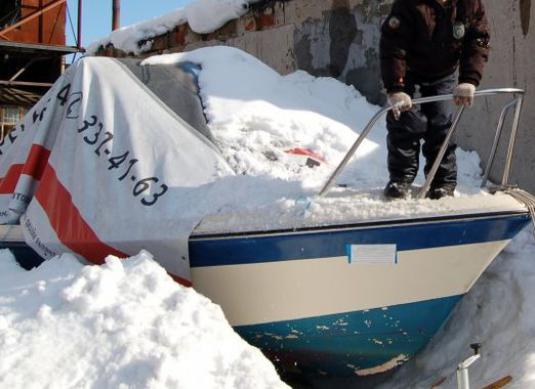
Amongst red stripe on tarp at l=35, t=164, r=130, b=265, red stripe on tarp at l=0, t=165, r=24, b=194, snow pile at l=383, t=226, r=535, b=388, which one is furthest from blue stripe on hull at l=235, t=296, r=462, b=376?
red stripe on tarp at l=0, t=165, r=24, b=194

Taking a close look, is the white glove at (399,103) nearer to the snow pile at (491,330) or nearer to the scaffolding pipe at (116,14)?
the snow pile at (491,330)

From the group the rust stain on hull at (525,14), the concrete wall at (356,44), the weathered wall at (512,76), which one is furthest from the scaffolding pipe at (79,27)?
the rust stain on hull at (525,14)

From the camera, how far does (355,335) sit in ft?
10.9

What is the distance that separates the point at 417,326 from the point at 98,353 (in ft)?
5.61

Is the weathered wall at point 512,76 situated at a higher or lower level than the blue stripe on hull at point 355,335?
higher

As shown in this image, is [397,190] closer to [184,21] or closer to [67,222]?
[67,222]

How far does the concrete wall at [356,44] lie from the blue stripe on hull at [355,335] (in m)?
1.72

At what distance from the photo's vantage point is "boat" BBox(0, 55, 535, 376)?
305cm

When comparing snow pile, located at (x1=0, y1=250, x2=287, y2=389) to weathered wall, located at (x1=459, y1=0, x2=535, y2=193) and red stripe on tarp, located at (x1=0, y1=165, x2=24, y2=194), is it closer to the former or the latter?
red stripe on tarp, located at (x1=0, y1=165, x2=24, y2=194)

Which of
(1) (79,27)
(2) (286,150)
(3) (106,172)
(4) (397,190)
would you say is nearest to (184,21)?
(1) (79,27)

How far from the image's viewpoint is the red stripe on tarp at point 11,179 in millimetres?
4117

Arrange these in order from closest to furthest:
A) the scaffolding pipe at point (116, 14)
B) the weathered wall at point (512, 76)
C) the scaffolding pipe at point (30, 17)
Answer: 1. the weathered wall at point (512, 76)
2. the scaffolding pipe at point (30, 17)
3. the scaffolding pipe at point (116, 14)

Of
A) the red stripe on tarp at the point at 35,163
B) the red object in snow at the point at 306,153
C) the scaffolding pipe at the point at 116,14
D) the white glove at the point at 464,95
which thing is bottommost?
the scaffolding pipe at the point at 116,14

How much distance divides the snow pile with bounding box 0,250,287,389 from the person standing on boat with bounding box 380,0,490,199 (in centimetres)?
120
